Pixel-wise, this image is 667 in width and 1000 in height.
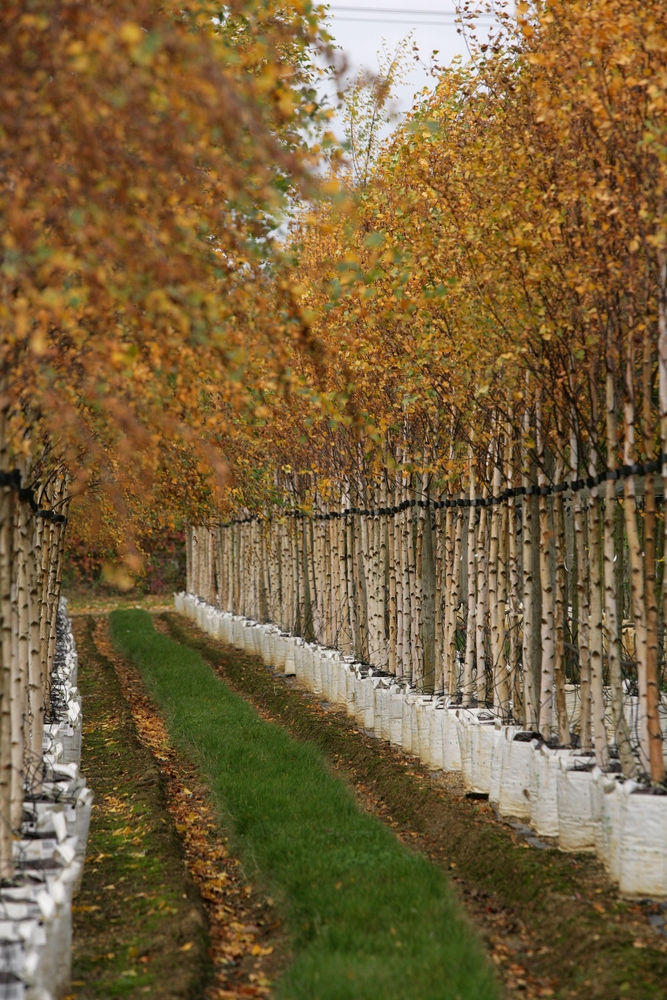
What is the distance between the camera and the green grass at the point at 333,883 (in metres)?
7.13

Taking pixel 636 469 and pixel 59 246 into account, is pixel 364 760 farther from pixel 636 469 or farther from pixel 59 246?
pixel 59 246

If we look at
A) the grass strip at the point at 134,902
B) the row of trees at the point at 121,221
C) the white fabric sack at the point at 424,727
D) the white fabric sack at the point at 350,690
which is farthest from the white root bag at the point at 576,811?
the white fabric sack at the point at 350,690

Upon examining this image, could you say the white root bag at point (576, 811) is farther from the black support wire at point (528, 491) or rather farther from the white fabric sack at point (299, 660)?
the white fabric sack at point (299, 660)

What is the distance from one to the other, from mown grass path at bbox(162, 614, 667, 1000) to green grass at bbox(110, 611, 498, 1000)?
1.60 ft

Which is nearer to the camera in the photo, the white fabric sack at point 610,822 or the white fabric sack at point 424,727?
the white fabric sack at point 610,822

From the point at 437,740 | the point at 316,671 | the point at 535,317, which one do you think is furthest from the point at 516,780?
the point at 316,671

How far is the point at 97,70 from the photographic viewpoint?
520 cm

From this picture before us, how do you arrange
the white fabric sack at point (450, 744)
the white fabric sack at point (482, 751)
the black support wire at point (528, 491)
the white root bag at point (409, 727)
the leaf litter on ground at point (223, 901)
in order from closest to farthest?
the leaf litter on ground at point (223, 901) < the black support wire at point (528, 491) < the white fabric sack at point (482, 751) < the white fabric sack at point (450, 744) < the white root bag at point (409, 727)

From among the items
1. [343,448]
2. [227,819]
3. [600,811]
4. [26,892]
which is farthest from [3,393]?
[343,448]

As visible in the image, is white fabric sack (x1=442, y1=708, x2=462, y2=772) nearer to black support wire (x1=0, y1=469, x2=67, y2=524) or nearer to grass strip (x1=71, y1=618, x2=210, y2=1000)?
grass strip (x1=71, y1=618, x2=210, y2=1000)

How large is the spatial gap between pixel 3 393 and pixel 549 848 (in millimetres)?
6420

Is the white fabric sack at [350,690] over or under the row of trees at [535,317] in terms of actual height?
under

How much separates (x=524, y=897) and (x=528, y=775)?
93.8 inches

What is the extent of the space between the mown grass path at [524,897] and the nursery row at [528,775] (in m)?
0.24
